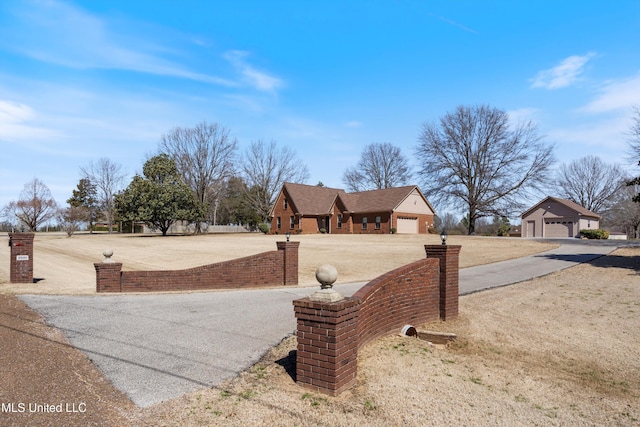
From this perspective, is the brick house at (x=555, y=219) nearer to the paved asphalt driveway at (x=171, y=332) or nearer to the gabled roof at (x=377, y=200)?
the gabled roof at (x=377, y=200)

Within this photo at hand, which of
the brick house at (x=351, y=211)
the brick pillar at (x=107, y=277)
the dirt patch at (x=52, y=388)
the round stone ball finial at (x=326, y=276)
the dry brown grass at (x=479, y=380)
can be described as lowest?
the dry brown grass at (x=479, y=380)

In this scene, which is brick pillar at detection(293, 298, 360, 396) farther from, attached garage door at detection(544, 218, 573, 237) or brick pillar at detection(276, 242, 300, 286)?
attached garage door at detection(544, 218, 573, 237)

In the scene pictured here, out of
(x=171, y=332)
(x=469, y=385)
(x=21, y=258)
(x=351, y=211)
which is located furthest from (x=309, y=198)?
(x=469, y=385)

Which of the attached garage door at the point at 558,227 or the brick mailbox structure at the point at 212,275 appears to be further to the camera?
the attached garage door at the point at 558,227

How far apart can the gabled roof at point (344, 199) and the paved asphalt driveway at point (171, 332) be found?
3216cm

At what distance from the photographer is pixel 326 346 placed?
15.1 feet

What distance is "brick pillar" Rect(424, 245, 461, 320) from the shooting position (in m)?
8.55

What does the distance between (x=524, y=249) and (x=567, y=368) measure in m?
22.2

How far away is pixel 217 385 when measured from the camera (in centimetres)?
461

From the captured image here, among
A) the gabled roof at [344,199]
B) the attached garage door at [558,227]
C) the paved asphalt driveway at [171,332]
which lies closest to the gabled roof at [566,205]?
the attached garage door at [558,227]

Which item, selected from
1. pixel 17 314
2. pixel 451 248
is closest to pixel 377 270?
pixel 451 248

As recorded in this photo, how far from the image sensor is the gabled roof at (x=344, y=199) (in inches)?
1736

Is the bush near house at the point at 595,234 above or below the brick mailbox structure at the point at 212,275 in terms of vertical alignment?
above

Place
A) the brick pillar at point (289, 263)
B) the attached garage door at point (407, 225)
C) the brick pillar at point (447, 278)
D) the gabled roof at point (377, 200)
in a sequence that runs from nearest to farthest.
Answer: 1. the brick pillar at point (447, 278)
2. the brick pillar at point (289, 263)
3. the gabled roof at point (377, 200)
4. the attached garage door at point (407, 225)
